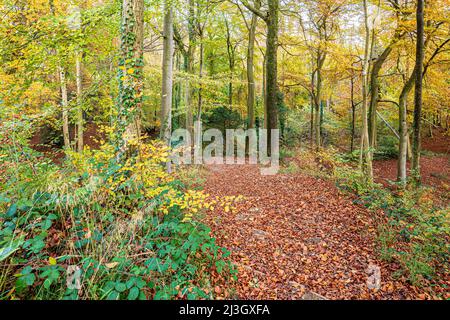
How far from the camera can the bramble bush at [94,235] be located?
87.0 inches

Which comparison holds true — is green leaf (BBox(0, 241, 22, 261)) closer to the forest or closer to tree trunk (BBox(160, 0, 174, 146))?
the forest

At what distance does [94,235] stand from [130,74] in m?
2.39

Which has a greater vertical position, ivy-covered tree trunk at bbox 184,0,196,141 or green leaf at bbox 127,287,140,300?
ivy-covered tree trunk at bbox 184,0,196,141

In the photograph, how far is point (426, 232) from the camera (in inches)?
163

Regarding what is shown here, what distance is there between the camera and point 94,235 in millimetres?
2691

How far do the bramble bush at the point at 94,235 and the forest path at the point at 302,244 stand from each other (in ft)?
1.77

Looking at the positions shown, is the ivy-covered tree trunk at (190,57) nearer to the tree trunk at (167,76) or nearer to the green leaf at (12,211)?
the tree trunk at (167,76)

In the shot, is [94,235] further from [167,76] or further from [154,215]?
[167,76]

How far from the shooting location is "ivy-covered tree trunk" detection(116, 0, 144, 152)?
3596 millimetres

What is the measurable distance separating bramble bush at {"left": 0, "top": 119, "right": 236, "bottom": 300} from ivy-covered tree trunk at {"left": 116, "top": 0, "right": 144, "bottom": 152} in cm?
39

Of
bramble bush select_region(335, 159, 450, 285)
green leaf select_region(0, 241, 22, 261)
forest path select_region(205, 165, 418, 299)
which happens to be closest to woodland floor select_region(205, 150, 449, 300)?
forest path select_region(205, 165, 418, 299)

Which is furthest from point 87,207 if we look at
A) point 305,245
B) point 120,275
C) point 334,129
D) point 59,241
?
point 334,129

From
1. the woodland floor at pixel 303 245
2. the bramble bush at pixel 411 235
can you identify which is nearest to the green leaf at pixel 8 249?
the woodland floor at pixel 303 245
